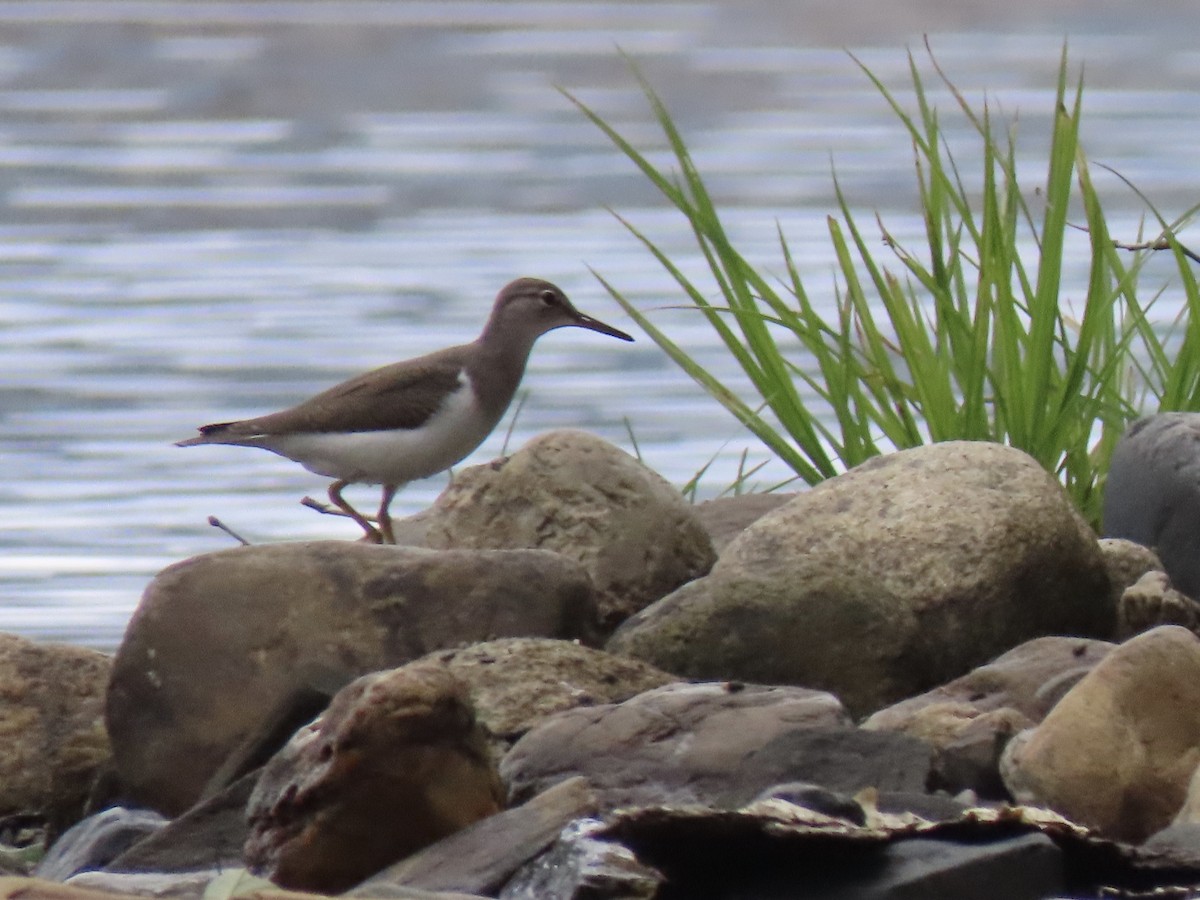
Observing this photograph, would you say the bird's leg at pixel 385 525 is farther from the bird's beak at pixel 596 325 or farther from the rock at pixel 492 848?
the rock at pixel 492 848

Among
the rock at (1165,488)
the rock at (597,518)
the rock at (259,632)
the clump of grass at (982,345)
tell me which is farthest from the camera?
the clump of grass at (982,345)

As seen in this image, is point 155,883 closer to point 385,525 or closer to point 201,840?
point 201,840

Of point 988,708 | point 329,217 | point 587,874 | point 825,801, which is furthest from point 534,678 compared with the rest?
point 329,217

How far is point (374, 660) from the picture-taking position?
16.2 feet

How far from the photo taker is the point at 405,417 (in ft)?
21.4

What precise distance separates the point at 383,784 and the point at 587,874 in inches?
21.6

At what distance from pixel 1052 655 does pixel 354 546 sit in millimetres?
1373

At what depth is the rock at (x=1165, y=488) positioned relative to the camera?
5.35 metres

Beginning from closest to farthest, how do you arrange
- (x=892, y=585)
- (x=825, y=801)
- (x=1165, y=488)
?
(x=825, y=801)
(x=892, y=585)
(x=1165, y=488)

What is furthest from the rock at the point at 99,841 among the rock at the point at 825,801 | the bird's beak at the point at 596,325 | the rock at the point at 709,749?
the bird's beak at the point at 596,325

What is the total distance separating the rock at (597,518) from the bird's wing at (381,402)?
2.52 ft

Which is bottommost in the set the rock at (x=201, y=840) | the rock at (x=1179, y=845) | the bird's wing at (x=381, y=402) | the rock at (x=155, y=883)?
the rock at (x=201, y=840)

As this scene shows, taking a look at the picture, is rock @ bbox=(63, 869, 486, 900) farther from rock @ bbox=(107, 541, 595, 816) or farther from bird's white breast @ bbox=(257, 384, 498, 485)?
bird's white breast @ bbox=(257, 384, 498, 485)

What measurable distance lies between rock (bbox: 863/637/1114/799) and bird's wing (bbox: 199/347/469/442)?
208 centimetres
